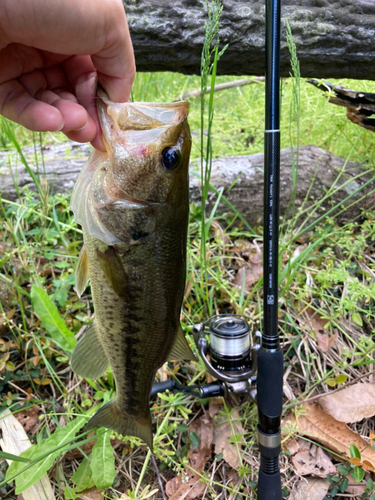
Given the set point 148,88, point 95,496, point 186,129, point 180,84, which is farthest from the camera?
point 180,84

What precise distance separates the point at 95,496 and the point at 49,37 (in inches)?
81.3

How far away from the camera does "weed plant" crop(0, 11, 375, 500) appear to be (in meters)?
2.03

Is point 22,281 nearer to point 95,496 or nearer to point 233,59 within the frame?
point 95,496

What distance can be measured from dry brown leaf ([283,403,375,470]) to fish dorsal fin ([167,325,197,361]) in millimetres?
858

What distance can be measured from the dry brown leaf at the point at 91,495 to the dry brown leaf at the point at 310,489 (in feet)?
3.18

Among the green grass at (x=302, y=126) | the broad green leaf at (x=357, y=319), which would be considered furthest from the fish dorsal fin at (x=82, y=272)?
the broad green leaf at (x=357, y=319)

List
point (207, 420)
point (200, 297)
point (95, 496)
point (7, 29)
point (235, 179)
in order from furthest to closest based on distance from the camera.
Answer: point (235, 179) → point (200, 297) → point (207, 420) → point (95, 496) → point (7, 29)

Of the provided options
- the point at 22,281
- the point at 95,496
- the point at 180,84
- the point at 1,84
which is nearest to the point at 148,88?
the point at 180,84

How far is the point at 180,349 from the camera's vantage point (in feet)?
5.72

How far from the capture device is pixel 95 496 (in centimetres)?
202

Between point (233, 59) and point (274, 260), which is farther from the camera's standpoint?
point (233, 59)

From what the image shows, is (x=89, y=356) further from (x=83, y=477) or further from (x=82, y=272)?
(x=83, y=477)

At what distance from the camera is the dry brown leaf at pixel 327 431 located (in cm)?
213

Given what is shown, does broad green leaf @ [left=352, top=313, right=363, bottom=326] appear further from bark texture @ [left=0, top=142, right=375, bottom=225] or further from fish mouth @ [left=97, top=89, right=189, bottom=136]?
fish mouth @ [left=97, top=89, right=189, bottom=136]
